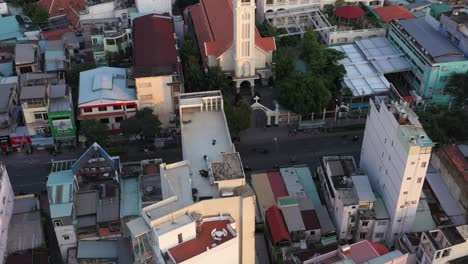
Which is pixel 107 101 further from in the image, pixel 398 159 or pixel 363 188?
pixel 398 159

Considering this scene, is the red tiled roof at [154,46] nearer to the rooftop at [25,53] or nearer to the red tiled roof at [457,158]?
the rooftop at [25,53]

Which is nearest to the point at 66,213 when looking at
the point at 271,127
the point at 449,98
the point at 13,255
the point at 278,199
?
the point at 13,255

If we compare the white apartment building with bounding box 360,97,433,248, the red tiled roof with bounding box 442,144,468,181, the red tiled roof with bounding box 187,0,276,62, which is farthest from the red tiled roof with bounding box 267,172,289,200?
the red tiled roof with bounding box 187,0,276,62

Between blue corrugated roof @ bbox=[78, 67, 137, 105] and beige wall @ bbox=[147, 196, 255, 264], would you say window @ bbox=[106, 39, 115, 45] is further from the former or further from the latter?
beige wall @ bbox=[147, 196, 255, 264]

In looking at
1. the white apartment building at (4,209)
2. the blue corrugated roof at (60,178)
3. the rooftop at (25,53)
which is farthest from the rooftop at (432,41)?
the white apartment building at (4,209)

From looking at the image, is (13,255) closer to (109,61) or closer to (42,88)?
(42,88)

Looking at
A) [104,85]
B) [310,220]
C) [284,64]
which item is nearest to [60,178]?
[104,85]
